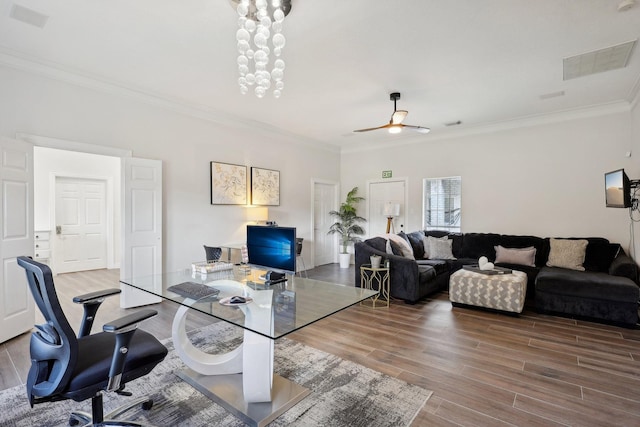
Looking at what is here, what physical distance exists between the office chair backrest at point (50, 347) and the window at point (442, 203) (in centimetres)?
609

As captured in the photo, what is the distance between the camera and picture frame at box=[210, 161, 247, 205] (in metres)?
5.00

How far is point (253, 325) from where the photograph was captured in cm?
161

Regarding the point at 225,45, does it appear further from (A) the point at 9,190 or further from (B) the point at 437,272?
(B) the point at 437,272

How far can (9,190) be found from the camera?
3.10 meters

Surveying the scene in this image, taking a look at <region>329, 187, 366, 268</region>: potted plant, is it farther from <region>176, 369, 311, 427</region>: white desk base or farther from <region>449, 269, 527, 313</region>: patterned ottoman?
<region>176, 369, 311, 427</region>: white desk base

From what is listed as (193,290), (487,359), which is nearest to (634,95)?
(487,359)

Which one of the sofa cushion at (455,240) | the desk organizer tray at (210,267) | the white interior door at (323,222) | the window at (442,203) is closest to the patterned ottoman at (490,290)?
the sofa cushion at (455,240)

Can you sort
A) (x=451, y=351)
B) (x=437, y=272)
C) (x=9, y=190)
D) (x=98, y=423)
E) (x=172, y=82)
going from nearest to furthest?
(x=98, y=423) → (x=451, y=351) → (x=9, y=190) → (x=172, y=82) → (x=437, y=272)

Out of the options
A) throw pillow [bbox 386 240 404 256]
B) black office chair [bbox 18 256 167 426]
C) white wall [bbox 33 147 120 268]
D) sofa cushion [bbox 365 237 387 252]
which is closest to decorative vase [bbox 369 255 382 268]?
sofa cushion [bbox 365 237 387 252]

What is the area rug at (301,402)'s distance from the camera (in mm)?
1910

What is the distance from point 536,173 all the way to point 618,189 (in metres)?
1.56

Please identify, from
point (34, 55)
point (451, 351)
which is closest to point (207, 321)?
point (451, 351)

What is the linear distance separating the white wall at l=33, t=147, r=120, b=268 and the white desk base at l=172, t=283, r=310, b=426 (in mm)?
5811

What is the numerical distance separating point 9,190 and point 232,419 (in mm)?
3178
